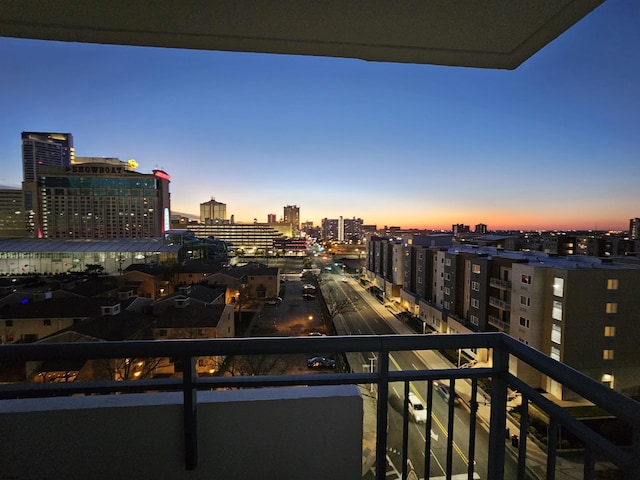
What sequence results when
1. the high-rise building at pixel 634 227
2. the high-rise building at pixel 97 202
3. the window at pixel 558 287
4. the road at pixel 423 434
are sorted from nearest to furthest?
1. the road at pixel 423 434
2. the window at pixel 558 287
3. the high-rise building at pixel 97 202
4. the high-rise building at pixel 634 227

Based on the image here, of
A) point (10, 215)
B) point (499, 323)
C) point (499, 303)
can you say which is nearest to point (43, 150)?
point (10, 215)

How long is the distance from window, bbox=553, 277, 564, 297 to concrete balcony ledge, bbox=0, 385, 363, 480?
1039cm

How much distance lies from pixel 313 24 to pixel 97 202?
191 feet

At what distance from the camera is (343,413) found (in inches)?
46.0

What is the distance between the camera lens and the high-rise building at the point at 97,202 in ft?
149

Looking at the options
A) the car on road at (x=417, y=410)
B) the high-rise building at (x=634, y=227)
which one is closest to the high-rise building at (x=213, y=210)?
the car on road at (x=417, y=410)

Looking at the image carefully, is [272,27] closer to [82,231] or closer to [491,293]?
[491,293]

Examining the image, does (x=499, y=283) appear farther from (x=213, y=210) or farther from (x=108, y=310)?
(x=213, y=210)

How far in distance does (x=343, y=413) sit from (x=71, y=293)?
1790cm

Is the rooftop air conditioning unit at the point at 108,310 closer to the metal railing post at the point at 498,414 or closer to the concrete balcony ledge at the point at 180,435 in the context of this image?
the concrete balcony ledge at the point at 180,435

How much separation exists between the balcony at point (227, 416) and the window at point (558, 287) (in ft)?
32.9

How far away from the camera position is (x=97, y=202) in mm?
Answer: 46969

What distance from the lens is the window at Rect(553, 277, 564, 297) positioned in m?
8.76

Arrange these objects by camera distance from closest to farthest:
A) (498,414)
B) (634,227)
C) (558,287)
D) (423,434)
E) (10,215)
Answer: (498,414), (423,434), (558,287), (634,227), (10,215)
